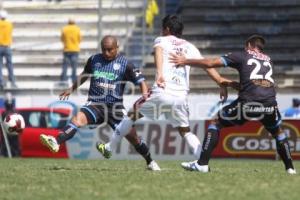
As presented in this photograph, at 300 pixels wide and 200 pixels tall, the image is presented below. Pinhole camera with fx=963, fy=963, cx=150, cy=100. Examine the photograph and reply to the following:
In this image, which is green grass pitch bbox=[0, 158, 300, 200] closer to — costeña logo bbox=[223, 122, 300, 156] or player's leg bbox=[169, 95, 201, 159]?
player's leg bbox=[169, 95, 201, 159]

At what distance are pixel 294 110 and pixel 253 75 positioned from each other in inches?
458

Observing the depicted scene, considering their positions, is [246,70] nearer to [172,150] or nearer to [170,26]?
[170,26]

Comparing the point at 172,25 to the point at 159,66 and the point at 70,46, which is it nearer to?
the point at 159,66

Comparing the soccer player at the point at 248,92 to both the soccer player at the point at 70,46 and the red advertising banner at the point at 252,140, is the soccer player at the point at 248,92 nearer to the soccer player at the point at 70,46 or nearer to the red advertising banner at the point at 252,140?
the red advertising banner at the point at 252,140

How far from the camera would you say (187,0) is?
31.7m

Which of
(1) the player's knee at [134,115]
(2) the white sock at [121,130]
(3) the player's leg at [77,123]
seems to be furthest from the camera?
(3) the player's leg at [77,123]

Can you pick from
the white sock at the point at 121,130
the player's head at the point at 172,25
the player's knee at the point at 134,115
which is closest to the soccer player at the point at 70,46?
the white sock at the point at 121,130

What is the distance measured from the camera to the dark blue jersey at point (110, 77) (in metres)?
13.8

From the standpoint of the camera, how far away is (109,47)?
1379 cm

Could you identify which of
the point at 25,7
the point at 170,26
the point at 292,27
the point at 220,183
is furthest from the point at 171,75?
the point at 25,7

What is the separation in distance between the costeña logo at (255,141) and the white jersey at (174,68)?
9456 millimetres

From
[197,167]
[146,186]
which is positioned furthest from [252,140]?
[146,186]

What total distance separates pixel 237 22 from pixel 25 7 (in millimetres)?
7659

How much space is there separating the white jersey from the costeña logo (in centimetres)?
946
